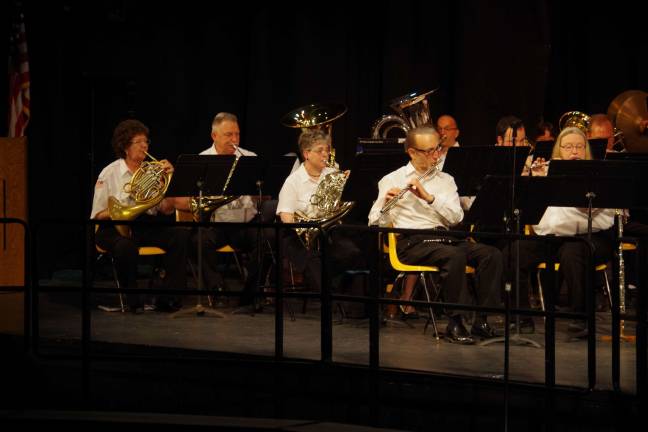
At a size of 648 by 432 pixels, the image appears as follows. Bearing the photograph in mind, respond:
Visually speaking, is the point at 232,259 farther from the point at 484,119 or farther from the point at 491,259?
the point at 491,259

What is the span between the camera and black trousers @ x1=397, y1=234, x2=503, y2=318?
6910 millimetres

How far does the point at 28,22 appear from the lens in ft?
32.6

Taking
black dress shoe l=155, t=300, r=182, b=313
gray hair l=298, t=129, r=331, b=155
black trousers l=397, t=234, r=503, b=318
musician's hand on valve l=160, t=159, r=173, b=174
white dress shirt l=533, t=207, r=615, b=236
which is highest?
gray hair l=298, t=129, r=331, b=155

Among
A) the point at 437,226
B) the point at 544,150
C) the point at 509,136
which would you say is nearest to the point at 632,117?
the point at 509,136

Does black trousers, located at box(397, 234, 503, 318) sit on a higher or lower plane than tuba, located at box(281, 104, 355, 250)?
lower

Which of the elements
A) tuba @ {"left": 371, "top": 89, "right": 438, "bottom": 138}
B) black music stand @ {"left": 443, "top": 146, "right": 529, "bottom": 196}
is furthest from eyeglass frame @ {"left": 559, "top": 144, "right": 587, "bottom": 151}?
tuba @ {"left": 371, "top": 89, "right": 438, "bottom": 138}

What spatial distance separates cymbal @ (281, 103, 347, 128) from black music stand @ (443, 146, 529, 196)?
4.19ft

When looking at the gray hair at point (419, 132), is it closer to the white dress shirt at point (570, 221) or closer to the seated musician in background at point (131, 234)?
the white dress shirt at point (570, 221)

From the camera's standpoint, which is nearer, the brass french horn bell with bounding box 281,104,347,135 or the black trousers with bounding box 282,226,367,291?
the black trousers with bounding box 282,226,367,291

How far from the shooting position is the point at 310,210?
773 centimetres

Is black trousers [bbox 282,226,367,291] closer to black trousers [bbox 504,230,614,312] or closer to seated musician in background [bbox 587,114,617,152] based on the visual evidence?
black trousers [bbox 504,230,614,312]

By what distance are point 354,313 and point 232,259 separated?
2907 millimetres

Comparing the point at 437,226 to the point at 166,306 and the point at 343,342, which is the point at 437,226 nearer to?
the point at 343,342

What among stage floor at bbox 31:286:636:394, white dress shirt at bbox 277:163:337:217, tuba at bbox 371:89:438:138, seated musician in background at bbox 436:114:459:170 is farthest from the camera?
seated musician in background at bbox 436:114:459:170
